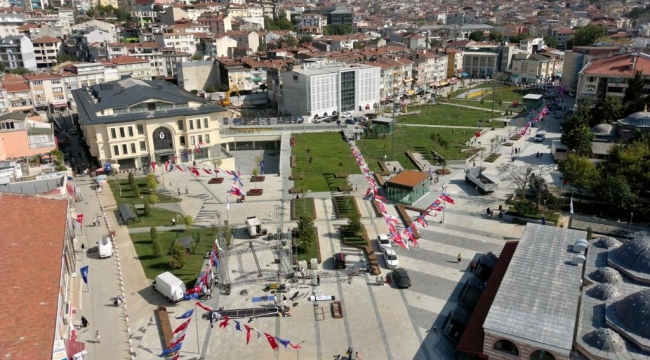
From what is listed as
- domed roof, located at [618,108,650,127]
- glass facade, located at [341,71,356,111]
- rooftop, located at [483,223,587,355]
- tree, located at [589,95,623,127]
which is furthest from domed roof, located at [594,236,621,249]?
glass facade, located at [341,71,356,111]

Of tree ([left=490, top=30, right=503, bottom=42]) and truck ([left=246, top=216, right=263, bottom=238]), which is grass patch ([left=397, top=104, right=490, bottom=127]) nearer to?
truck ([left=246, top=216, right=263, bottom=238])

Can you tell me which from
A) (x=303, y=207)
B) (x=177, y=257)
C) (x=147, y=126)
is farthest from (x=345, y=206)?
(x=147, y=126)

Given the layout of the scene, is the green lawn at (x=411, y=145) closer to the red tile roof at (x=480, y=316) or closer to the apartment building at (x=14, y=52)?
the red tile roof at (x=480, y=316)

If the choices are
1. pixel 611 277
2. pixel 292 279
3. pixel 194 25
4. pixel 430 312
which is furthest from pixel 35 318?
pixel 194 25

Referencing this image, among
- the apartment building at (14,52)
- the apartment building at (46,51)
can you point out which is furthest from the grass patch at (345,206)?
the apartment building at (46,51)

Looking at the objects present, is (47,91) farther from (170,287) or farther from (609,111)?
(609,111)
